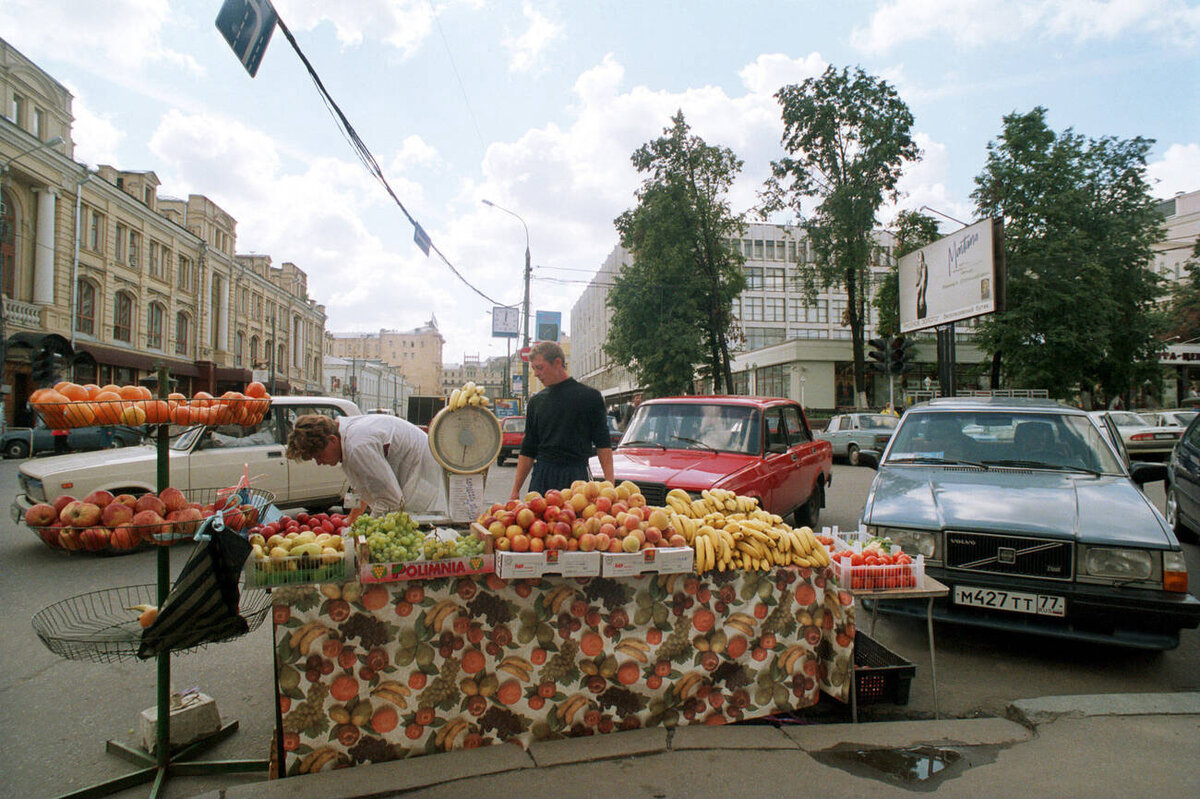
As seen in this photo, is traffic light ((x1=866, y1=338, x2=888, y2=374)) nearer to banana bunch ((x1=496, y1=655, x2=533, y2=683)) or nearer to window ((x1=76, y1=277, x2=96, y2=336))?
banana bunch ((x1=496, y1=655, x2=533, y2=683))

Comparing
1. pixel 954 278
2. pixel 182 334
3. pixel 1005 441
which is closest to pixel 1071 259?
pixel 954 278

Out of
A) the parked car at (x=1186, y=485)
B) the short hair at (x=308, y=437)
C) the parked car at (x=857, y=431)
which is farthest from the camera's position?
the parked car at (x=857, y=431)

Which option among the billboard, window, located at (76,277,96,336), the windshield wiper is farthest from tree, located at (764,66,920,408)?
window, located at (76,277,96,336)

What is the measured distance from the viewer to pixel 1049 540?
409cm

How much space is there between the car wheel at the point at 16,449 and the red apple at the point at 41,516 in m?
25.1

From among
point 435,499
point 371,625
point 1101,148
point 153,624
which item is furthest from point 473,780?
point 1101,148

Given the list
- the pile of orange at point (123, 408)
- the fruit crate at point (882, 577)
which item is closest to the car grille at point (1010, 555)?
the fruit crate at point (882, 577)

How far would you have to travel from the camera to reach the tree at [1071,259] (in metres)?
25.7

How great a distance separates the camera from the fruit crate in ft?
11.4

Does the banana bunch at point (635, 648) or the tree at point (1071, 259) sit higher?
the tree at point (1071, 259)

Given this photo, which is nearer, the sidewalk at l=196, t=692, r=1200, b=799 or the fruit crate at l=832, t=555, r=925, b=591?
the sidewalk at l=196, t=692, r=1200, b=799

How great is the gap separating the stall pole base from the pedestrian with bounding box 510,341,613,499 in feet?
7.50

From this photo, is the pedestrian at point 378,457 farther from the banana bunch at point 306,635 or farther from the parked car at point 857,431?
the parked car at point 857,431

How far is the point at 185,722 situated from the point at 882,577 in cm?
356
